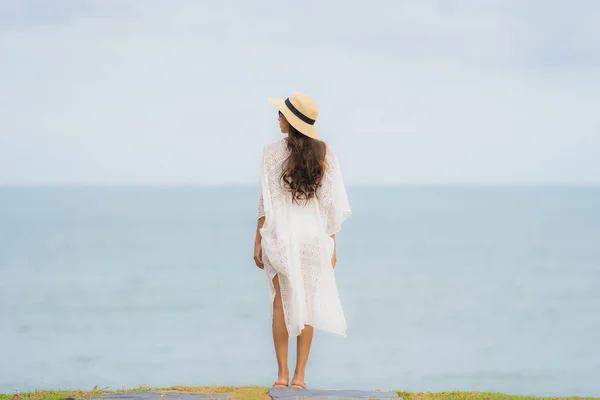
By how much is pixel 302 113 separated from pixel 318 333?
1491mm

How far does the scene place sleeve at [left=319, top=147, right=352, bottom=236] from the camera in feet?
18.2

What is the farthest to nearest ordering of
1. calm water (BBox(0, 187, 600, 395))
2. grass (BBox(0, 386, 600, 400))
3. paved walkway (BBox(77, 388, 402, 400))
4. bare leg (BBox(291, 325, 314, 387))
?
calm water (BBox(0, 187, 600, 395)), bare leg (BBox(291, 325, 314, 387)), grass (BBox(0, 386, 600, 400)), paved walkway (BBox(77, 388, 402, 400))

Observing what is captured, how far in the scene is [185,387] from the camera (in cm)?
546

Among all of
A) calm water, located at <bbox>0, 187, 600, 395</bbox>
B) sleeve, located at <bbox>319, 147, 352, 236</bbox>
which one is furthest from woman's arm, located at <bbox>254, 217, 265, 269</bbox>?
calm water, located at <bbox>0, 187, 600, 395</bbox>

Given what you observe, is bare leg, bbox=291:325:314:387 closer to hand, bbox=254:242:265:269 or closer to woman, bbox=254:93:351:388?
woman, bbox=254:93:351:388

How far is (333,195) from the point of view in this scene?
558cm

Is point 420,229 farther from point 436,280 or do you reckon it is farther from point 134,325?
point 134,325


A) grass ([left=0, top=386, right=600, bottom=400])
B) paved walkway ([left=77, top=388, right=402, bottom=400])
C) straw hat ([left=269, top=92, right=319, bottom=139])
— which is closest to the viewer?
paved walkway ([left=77, top=388, right=402, bottom=400])

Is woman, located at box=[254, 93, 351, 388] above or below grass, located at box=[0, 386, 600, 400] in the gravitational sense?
above

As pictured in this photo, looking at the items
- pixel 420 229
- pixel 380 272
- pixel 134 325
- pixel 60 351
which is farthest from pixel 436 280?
pixel 420 229

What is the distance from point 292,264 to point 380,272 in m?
30.2

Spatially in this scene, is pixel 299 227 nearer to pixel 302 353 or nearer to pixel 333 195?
pixel 333 195

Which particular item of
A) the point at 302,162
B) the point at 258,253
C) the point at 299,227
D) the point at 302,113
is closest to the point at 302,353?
the point at 258,253

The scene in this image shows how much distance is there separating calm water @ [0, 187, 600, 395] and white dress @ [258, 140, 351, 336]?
3.85 m
